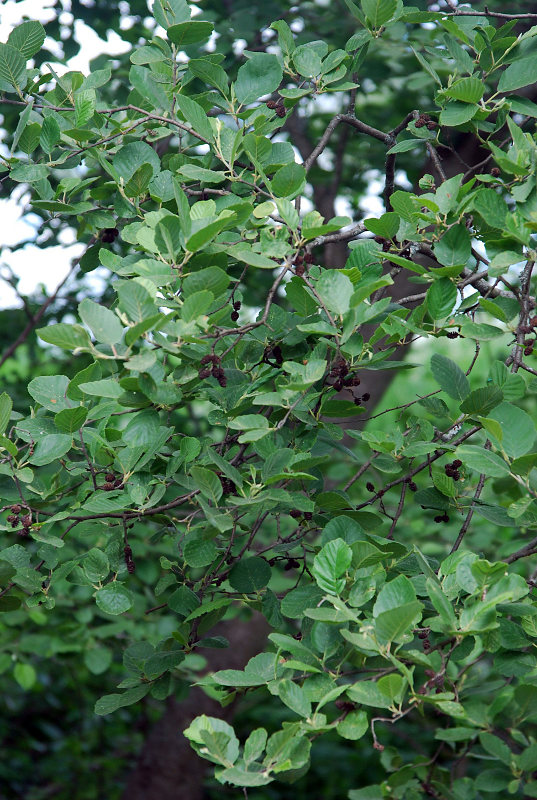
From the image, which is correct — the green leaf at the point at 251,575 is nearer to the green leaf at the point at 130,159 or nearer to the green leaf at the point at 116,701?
the green leaf at the point at 116,701

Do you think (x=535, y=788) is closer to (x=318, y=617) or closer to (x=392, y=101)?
(x=318, y=617)

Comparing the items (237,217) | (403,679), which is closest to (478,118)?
(237,217)

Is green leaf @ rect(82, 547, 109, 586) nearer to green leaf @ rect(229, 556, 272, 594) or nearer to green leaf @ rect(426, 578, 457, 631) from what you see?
green leaf @ rect(229, 556, 272, 594)

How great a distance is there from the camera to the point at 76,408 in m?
1.27

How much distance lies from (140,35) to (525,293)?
2.08m

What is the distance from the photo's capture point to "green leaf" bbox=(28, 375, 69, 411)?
1335mm

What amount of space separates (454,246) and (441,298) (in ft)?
0.29

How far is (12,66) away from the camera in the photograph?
5.00 feet

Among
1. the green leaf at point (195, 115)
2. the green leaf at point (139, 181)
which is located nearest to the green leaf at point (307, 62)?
the green leaf at point (195, 115)

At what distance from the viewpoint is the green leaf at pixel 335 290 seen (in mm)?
1159

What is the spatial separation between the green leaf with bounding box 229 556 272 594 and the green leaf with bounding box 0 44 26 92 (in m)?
1.04

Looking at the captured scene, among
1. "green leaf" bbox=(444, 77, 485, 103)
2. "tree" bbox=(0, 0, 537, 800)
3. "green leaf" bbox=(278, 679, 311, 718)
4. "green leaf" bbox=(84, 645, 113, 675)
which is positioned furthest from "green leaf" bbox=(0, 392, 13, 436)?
"green leaf" bbox=(84, 645, 113, 675)

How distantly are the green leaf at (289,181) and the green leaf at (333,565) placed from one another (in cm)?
57

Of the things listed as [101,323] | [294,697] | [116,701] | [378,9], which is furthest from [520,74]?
[116,701]
